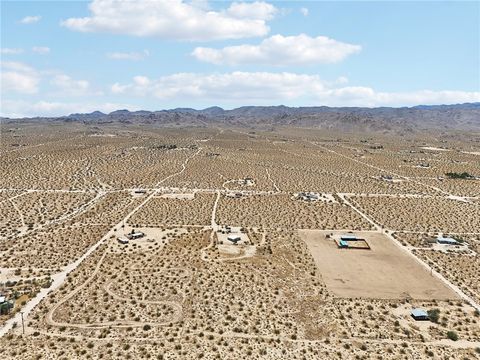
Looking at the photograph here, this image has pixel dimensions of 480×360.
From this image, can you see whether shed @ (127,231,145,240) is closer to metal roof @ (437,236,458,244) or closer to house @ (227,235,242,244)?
house @ (227,235,242,244)

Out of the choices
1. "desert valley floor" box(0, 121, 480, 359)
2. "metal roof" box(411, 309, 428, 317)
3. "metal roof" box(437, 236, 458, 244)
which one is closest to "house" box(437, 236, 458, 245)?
"metal roof" box(437, 236, 458, 244)

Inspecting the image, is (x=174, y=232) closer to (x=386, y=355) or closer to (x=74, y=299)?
(x=74, y=299)

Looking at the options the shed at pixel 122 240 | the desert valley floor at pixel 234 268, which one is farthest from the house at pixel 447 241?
the shed at pixel 122 240

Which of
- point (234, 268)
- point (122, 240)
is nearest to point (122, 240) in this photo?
point (122, 240)

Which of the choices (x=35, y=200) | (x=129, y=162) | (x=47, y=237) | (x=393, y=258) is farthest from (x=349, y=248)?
(x=129, y=162)

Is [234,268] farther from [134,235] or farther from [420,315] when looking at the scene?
[420,315]

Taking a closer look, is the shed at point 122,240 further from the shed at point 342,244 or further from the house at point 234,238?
the shed at point 342,244
